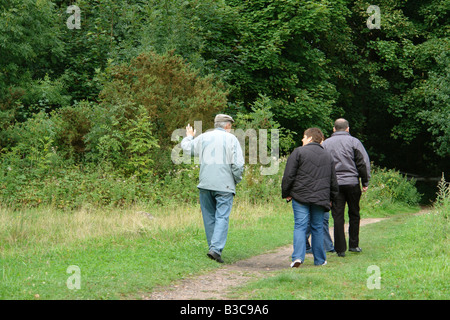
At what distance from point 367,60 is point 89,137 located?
1769cm

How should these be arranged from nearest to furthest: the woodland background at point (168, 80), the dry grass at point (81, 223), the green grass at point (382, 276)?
the green grass at point (382, 276), the dry grass at point (81, 223), the woodland background at point (168, 80)

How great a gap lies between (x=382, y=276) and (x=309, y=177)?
1797 mm

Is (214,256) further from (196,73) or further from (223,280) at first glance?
(196,73)

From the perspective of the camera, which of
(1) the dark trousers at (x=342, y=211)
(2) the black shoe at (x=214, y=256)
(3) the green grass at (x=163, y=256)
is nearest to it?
(3) the green grass at (x=163, y=256)

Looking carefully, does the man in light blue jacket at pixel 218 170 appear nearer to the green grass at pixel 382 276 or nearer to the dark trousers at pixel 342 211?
the green grass at pixel 382 276

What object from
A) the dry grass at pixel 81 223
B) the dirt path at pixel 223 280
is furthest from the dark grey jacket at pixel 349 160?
the dry grass at pixel 81 223

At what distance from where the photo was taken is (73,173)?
12977 mm

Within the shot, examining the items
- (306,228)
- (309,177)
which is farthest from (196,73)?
(306,228)

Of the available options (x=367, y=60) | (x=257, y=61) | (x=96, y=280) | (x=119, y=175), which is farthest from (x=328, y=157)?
(x=367, y=60)

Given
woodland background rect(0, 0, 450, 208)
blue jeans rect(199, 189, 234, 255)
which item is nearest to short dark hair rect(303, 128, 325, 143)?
blue jeans rect(199, 189, 234, 255)

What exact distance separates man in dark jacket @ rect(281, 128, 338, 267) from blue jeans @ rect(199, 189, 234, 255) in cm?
90

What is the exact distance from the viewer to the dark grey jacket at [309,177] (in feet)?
24.6

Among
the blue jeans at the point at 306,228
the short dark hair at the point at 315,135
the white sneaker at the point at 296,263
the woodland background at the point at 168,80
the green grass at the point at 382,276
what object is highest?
the woodland background at the point at 168,80
